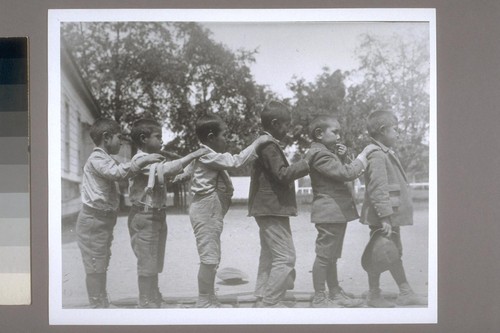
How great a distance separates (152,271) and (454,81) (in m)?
1.92

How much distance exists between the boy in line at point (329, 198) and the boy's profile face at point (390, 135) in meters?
0.12

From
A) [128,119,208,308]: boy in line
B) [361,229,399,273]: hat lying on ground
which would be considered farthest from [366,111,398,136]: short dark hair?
[128,119,208,308]: boy in line

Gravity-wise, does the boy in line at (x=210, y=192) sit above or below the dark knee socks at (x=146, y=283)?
above

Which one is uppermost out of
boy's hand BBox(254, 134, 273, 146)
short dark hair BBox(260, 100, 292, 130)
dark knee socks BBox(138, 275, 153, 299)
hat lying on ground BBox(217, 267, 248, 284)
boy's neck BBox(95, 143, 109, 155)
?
short dark hair BBox(260, 100, 292, 130)

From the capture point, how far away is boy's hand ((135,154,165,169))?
325cm

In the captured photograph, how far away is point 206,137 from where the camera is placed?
10.7 ft

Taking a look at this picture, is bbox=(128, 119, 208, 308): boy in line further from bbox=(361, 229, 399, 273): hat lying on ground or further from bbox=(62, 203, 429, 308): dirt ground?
bbox=(361, 229, 399, 273): hat lying on ground

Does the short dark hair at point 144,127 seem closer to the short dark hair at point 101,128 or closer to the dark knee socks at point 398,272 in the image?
the short dark hair at point 101,128

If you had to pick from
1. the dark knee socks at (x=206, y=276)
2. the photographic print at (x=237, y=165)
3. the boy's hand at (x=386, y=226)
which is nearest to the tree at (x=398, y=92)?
the photographic print at (x=237, y=165)

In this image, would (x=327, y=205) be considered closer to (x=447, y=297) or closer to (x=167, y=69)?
(x=447, y=297)

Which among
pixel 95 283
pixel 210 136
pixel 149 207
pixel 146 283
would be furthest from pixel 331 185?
pixel 95 283

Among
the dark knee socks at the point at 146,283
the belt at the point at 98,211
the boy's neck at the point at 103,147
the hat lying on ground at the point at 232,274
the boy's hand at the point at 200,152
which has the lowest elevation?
the dark knee socks at the point at 146,283

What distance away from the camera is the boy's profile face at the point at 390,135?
10.9 feet

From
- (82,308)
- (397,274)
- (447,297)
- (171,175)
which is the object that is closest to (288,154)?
(171,175)
